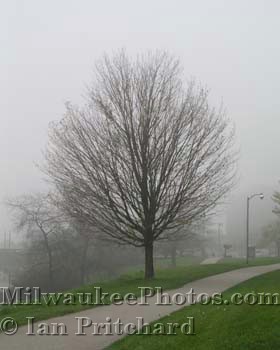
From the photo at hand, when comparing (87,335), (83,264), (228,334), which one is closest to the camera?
(228,334)

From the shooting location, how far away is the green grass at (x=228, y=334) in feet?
23.7

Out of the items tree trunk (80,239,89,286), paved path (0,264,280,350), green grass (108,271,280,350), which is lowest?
tree trunk (80,239,89,286)

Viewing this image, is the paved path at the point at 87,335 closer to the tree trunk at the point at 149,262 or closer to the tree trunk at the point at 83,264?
the tree trunk at the point at 149,262

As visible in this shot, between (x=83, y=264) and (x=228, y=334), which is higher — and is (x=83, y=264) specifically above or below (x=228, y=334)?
below

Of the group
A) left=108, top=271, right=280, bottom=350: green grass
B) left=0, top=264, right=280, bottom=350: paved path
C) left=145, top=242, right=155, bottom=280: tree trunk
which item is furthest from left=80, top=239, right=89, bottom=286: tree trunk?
left=108, top=271, right=280, bottom=350: green grass

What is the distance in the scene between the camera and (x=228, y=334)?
7.76 meters

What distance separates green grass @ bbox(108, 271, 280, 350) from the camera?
23.7 feet

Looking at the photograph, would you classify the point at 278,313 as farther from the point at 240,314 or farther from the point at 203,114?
the point at 203,114

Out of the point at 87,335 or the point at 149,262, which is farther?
the point at 149,262

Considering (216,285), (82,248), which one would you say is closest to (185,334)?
(216,285)

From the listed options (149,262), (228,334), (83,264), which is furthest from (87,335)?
(83,264)

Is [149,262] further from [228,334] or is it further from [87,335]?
[228,334]

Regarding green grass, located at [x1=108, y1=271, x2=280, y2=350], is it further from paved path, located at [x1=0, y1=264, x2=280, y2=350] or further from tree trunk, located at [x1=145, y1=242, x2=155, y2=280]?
tree trunk, located at [x1=145, y1=242, x2=155, y2=280]

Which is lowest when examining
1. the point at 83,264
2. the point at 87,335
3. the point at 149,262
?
the point at 83,264
